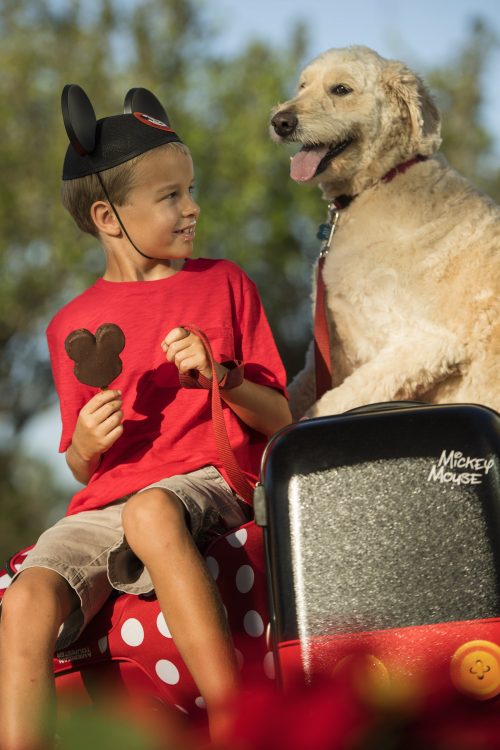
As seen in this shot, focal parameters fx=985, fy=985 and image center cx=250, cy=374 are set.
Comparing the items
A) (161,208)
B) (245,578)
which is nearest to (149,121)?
(161,208)

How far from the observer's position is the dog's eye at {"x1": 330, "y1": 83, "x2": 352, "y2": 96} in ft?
11.1

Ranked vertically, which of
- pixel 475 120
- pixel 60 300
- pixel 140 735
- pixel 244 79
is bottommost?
pixel 60 300

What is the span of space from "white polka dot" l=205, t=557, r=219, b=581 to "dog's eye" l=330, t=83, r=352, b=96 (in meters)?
1.82

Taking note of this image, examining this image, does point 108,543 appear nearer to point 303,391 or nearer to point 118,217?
point 118,217

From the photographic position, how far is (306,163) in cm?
329

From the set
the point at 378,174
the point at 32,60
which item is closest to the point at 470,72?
the point at 32,60

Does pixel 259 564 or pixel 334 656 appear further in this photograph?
pixel 259 564

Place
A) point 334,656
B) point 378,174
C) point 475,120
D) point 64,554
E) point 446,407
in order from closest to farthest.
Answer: point 334,656, point 446,407, point 64,554, point 378,174, point 475,120

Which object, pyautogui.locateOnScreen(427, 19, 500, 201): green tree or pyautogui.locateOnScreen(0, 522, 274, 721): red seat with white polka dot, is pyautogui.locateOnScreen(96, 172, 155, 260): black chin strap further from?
pyautogui.locateOnScreen(427, 19, 500, 201): green tree

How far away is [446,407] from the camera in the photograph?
1949mm

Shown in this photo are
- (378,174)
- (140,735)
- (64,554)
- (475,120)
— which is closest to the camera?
(140,735)

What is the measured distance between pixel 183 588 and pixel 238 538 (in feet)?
0.82

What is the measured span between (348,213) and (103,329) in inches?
47.6

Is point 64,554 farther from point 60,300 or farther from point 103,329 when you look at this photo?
point 60,300
